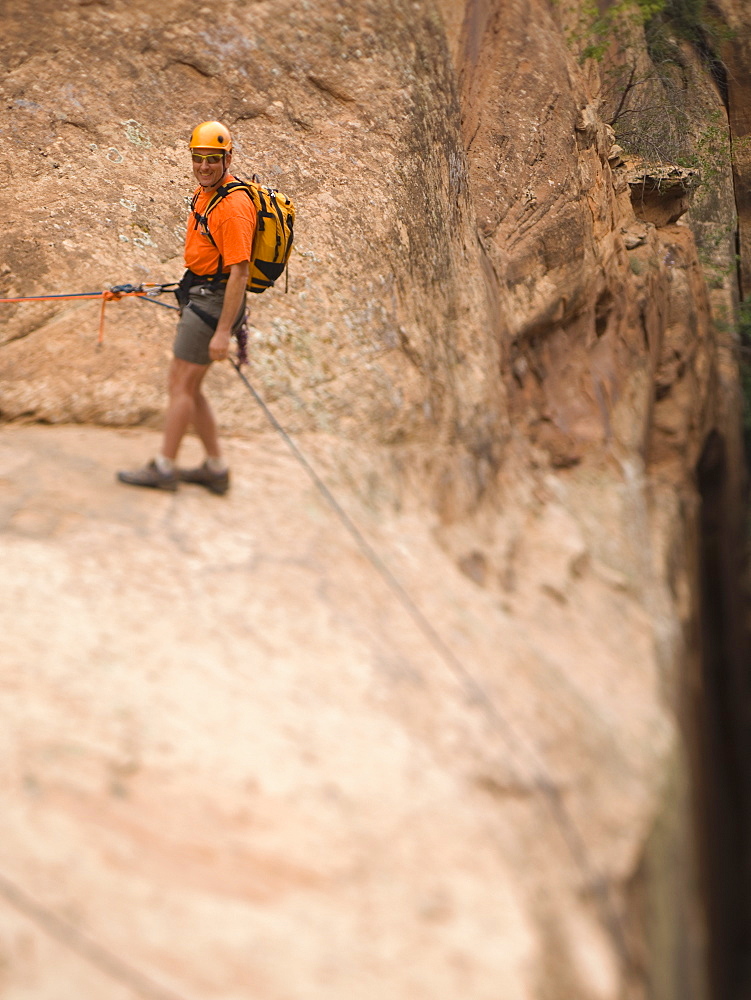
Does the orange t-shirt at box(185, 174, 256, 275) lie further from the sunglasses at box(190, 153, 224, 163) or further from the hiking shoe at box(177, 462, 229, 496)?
the hiking shoe at box(177, 462, 229, 496)

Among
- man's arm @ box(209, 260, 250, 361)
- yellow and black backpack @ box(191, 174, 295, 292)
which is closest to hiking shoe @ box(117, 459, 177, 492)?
man's arm @ box(209, 260, 250, 361)

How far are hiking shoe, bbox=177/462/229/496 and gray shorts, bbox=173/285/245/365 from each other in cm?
71

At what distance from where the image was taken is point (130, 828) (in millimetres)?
4160

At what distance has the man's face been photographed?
5.74 metres

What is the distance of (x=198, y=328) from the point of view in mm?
6004

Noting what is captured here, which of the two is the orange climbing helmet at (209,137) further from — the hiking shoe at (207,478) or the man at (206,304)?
the hiking shoe at (207,478)

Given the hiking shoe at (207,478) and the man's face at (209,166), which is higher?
the man's face at (209,166)

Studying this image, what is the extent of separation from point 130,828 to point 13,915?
1.88 feet

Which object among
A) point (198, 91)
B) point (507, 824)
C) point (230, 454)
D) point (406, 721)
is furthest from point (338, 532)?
point (198, 91)

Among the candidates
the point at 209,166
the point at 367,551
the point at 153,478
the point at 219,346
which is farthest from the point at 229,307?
the point at 367,551

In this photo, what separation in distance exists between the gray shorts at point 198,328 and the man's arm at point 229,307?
169mm

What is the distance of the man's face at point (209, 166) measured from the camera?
574 centimetres

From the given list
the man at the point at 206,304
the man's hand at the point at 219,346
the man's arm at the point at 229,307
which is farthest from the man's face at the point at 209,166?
the man's hand at the point at 219,346

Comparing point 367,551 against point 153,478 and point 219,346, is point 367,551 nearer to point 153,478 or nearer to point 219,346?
point 153,478
